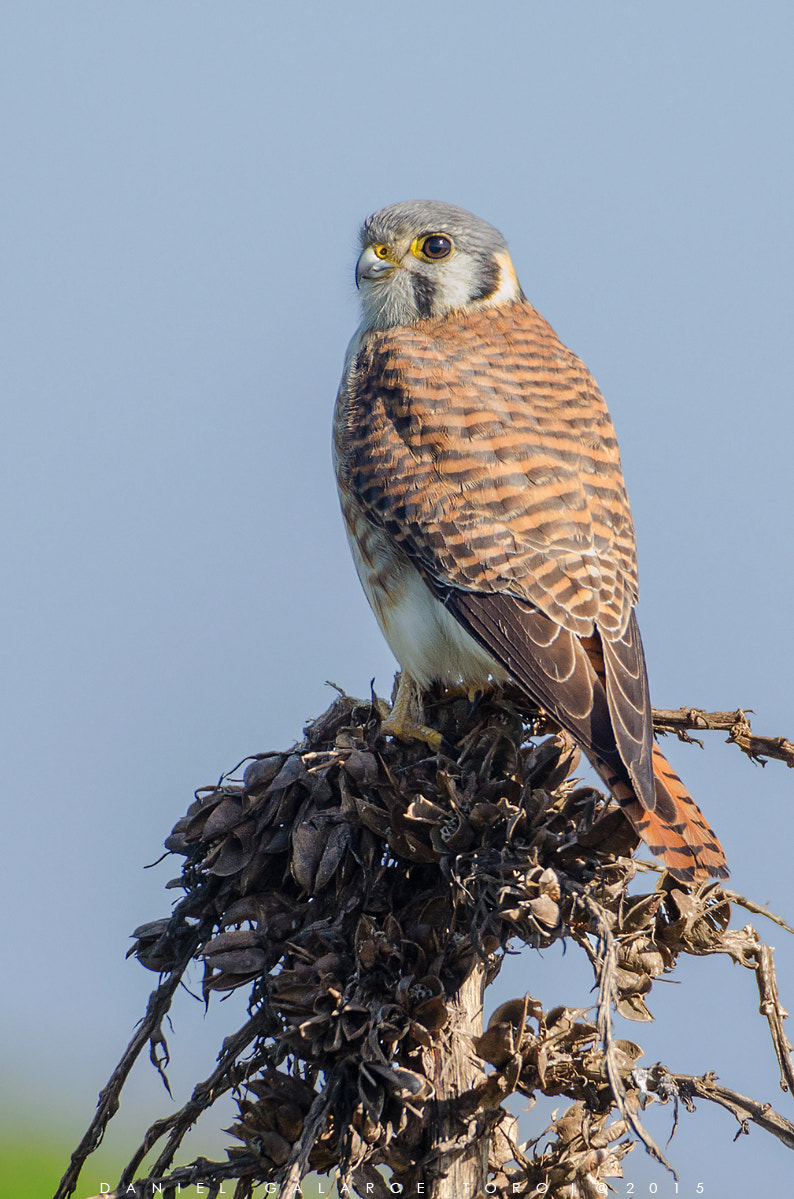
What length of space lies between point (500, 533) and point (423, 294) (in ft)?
4.56

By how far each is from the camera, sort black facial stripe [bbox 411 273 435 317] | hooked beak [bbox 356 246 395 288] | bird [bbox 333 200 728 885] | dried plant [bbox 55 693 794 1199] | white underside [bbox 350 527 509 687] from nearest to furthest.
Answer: dried plant [bbox 55 693 794 1199], bird [bbox 333 200 728 885], white underside [bbox 350 527 509 687], black facial stripe [bbox 411 273 435 317], hooked beak [bbox 356 246 395 288]

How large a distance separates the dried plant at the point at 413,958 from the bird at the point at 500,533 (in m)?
0.29

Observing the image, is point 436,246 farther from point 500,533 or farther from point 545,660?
point 545,660

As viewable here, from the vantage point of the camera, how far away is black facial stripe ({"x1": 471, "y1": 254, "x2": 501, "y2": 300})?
412 centimetres

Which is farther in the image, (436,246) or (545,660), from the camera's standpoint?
(436,246)

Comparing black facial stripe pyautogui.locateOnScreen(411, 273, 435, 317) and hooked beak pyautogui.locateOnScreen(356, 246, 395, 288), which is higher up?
hooked beak pyautogui.locateOnScreen(356, 246, 395, 288)

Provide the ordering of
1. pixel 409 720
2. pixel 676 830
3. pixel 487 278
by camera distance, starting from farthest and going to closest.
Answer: pixel 487 278 → pixel 409 720 → pixel 676 830

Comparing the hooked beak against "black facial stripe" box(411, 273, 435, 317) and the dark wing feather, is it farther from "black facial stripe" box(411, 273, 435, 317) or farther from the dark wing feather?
the dark wing feather

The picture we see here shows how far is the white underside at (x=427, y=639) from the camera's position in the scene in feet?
9.98

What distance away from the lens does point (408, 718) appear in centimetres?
294

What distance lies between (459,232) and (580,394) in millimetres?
1083

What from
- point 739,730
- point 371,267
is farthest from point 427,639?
point 371,267

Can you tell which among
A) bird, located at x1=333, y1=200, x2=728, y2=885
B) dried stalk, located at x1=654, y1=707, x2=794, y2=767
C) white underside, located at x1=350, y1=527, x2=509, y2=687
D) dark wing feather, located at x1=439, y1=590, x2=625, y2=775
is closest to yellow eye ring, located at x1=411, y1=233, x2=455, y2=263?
bird, located at x1=333, y1=200, x2=728, y2=885

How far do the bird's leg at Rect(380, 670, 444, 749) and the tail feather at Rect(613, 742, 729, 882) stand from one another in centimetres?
43
